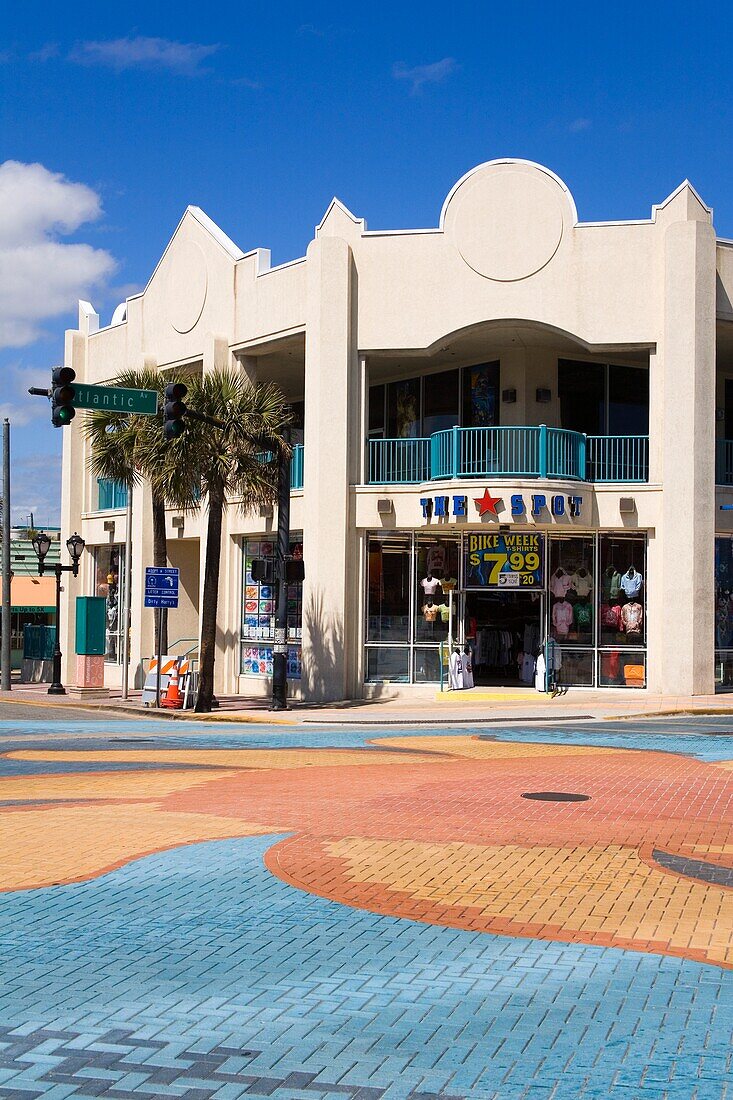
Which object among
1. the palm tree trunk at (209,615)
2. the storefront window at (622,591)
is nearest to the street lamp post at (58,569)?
the palm tree trunk at (209,615)

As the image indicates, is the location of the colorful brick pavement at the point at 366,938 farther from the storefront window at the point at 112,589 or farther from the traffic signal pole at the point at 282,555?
the storefront window at the point at 112,589

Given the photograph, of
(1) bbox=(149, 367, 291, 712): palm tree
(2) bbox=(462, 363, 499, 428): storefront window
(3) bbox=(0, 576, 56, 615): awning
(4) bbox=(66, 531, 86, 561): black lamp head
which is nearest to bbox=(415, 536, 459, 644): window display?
(2) bbox=(462, 363, 499, 428): storefront window

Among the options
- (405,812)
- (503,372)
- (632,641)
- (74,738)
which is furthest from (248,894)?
(503,372)

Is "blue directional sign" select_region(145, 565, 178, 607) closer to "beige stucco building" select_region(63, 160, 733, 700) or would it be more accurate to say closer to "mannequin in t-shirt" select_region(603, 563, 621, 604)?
"beige stucco building" select_region(63, 160, 733, 700)

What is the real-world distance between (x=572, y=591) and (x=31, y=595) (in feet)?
89.0

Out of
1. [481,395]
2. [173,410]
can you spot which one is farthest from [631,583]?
[173,410]

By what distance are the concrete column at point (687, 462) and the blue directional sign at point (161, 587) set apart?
1110cm

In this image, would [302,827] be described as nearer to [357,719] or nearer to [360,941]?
[360,941]

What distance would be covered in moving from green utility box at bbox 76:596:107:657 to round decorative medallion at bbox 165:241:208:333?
27.0 ft

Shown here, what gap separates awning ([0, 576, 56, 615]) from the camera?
162 feet

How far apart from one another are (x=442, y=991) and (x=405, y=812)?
5.52m

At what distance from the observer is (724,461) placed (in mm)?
31594

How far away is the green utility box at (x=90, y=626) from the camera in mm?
33906

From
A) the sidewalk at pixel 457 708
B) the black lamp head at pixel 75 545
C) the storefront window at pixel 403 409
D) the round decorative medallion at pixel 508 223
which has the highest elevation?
the round decorative medallion at pixel 508 223
